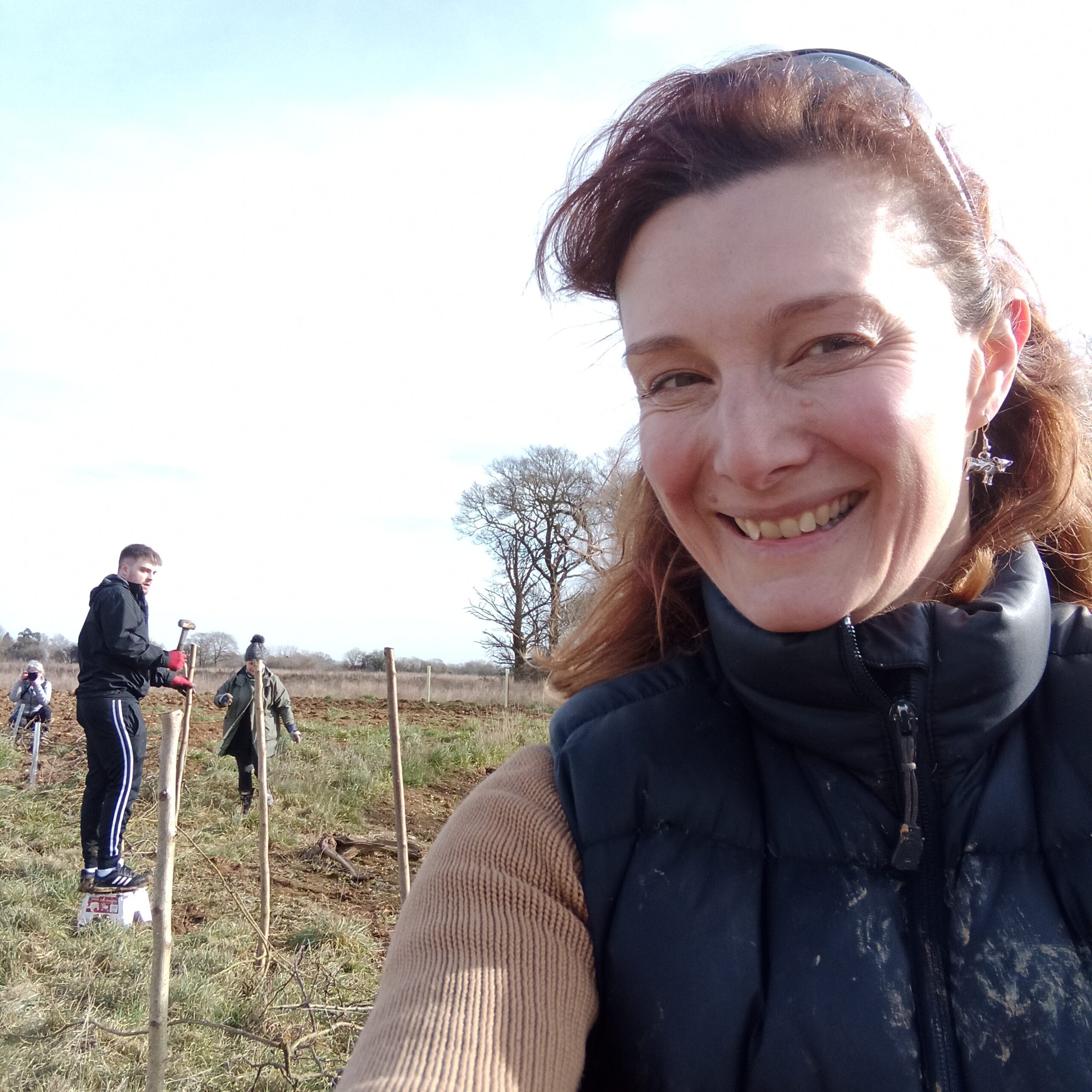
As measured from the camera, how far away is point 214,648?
148 feet

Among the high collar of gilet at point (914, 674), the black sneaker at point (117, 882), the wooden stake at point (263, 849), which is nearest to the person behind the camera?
the high collar of gilet at point (914, 674)

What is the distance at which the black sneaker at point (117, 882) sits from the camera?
584 cm

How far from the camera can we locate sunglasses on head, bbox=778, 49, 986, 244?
115 centimetres

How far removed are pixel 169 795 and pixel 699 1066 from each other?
290cm

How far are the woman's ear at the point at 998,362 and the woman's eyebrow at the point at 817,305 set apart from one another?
261 mm

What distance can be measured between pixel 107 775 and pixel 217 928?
1.30 meters

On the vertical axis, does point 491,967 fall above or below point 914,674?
below

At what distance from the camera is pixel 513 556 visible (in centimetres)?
2377

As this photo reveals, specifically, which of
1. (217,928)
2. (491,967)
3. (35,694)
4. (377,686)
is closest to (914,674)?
(491,967)

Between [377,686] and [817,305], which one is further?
[377,686]

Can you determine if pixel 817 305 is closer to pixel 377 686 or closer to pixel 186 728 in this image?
pixel 186 728

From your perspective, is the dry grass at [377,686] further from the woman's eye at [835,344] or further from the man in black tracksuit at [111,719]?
the woman's eye at [835,344]

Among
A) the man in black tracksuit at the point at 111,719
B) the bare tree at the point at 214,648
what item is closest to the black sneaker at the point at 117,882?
the man in black tracksuit at the point at 111,719

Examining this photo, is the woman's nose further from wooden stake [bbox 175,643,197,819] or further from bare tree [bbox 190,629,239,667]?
bare tree [bbox 190,629,239,667]
